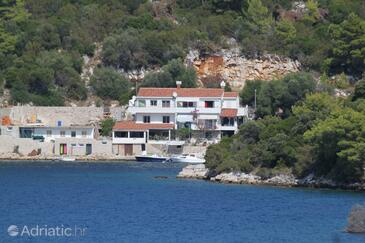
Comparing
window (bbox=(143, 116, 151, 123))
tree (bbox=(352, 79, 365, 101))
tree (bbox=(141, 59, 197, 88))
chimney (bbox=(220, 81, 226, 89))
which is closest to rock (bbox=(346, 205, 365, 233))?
tree (bbox=(352, 79, 365, 101))

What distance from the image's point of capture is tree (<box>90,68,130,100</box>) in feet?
281

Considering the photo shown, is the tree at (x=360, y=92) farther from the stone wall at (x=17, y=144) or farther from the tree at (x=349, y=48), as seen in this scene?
the stone wall at (x=17, y=144)

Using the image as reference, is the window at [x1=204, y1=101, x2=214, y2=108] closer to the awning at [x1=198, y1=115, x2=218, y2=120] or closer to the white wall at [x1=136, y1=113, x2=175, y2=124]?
the awning at [x1=198, y1=115, x2=218, y2=120]

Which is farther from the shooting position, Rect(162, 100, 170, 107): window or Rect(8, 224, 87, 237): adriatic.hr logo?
Rect(162, 100, 170, 107): window

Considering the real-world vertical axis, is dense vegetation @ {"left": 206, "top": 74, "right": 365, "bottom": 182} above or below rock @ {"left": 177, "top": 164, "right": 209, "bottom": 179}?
above

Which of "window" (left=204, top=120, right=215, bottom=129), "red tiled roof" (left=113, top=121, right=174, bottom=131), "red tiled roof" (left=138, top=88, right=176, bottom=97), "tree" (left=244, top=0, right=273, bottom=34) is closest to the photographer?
"red tiled roof" (left=113, top=121, right=174, bottom=131)

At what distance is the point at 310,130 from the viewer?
2354 inches

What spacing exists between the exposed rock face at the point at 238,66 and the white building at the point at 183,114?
8554mm

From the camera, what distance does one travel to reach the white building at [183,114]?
7981 centimetres

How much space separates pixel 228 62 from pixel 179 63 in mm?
5323

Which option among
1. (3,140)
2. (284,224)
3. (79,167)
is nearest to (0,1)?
(3,140)

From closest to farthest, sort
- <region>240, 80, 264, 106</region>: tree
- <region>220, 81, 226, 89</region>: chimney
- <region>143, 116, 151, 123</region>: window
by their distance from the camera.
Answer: <region>143, 116, 151, 123</region>: window, <region>220, 81, 226, 89</region>: chimney, <region>240, 80, 264, 106</region>: tree

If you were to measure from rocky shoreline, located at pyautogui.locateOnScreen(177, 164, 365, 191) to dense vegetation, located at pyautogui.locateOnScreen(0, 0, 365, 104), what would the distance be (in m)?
21.6

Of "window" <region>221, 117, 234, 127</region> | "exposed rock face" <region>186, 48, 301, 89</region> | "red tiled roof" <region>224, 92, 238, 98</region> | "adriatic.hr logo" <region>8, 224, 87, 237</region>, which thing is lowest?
"adriatic.hr logo" <region>8, 224, 87, 237</region>
